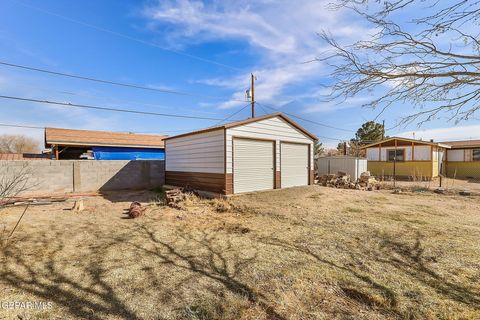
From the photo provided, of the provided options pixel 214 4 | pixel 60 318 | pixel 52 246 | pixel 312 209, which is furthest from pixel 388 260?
pixel 214 4

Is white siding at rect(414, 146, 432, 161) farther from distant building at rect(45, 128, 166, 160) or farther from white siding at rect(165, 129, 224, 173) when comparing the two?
distant building at rect(45, 128, 166, 160)

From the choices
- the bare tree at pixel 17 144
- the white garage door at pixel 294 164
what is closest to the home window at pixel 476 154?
the white garage door at pixel 294 164

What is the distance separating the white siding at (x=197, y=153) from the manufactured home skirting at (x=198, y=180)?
0.59ft

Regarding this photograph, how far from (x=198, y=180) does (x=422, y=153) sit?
1671cm

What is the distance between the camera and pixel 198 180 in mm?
10188

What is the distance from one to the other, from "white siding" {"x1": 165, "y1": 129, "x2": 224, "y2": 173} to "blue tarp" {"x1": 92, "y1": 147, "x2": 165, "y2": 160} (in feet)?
22.0

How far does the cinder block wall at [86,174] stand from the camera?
34.4 ft

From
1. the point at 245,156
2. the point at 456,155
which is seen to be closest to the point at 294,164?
the point at 245,156

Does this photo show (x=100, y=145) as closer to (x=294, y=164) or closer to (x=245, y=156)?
(x=245, y=156)

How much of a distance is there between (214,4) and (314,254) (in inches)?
336

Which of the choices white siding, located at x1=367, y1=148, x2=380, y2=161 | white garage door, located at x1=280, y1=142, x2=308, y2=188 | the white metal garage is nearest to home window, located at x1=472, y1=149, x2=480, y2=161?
white siding, located at x1=367, y1=148, x2=380, y2=161

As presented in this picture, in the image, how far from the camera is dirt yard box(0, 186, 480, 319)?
2.52m

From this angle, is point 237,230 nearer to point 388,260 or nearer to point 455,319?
point 388,260

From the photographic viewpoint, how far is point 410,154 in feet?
59.8
